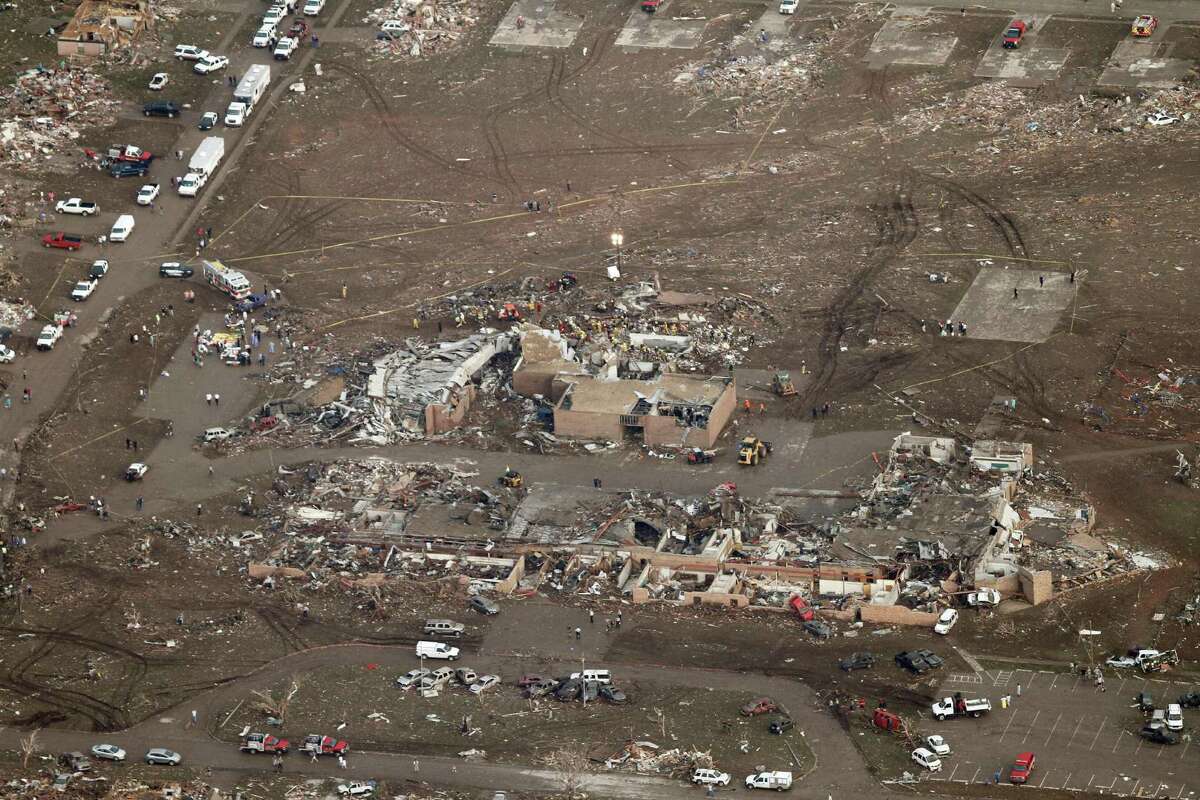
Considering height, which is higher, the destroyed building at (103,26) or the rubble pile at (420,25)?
the destroyed building at (103,26)

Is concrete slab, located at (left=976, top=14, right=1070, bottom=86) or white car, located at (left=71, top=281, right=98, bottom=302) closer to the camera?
white car, located at (left=71, top=281, right=98, bottom=302)

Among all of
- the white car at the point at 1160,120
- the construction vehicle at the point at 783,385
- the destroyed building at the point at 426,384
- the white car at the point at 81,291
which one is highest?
the destroyed building at the point at 426,384

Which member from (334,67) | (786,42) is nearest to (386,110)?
(334,67)

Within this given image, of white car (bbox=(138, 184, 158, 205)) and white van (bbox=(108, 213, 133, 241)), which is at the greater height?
white van (bbox=(108, 213, 133, 241))

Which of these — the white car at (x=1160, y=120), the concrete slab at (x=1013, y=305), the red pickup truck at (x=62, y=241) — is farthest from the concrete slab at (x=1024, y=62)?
the red pickup truck at (x=62, y=241)

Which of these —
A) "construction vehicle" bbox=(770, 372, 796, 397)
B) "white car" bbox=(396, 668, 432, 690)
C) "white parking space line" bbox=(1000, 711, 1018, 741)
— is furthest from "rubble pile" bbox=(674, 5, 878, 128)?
"white parking space line" bbox=(1000, 711, 1018, 741)

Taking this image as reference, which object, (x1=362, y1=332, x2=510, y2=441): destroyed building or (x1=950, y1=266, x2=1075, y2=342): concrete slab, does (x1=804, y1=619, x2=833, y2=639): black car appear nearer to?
(x1=362, y1=332, x2=510, y2=441): destroyed building

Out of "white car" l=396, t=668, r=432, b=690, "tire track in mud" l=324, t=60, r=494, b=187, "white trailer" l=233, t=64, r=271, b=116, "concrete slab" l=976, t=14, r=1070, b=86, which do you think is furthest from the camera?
"white trailer" l=233, t=64, r=271, b=116

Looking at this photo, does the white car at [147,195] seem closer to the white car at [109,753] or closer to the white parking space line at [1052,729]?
the white car at [109,753]
